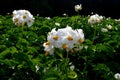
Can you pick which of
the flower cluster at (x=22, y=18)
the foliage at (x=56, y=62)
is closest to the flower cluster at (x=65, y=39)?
the foliage at (x=56, y=62)

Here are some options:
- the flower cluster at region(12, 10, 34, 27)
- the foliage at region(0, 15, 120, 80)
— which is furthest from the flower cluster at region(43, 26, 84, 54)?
the flower cluster at region(12, 10, 34, 27)

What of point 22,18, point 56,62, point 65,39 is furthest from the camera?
point 22,18

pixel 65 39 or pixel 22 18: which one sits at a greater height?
pixel 22 18

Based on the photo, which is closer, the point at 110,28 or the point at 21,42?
the point at 21,42

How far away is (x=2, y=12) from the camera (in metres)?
21.8

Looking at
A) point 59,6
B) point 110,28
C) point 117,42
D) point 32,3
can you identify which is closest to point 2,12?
point 32,3

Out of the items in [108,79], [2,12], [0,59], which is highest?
[2,12]

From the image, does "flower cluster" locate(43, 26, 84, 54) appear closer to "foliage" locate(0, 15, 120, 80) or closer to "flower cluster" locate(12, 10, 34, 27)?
"foliage" locate(0, 15, 120, 80)

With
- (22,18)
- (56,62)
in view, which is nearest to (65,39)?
(56,62)

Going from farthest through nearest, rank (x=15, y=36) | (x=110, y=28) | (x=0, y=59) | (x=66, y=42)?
1. (x=110, y=28)
2. (x=15, y=36)
3. (x=0, y=59)
4. (x=66, y=42)

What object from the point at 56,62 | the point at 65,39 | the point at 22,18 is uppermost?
the point at 22,18

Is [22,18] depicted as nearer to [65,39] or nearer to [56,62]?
[56,62]

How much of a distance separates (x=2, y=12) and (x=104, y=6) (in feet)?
24.9

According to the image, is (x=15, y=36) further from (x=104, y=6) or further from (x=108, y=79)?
(x=104, y=6)
